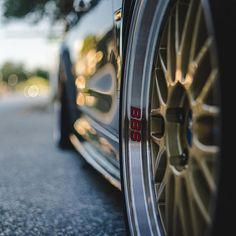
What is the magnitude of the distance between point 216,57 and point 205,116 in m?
0.22

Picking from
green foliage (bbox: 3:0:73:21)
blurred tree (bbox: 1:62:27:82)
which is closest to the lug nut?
green foliage (bbox: 3:0:73:21)

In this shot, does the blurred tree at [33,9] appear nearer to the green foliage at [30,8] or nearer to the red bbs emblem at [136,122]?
the green foliage at [30,8]

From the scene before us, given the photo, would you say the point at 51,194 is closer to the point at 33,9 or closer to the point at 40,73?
the point at 33,9

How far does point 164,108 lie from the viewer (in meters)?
1.77

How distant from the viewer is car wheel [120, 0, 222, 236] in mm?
1393

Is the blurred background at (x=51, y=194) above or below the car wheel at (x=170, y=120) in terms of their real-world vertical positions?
below

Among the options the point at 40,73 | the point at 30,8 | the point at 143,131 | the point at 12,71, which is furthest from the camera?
the point at 12,71

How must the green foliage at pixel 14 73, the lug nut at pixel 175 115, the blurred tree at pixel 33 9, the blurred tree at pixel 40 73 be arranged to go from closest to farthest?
the lug nut at pixel 175 115 < the blurred tree at pixel 33 9 < the blurred tree at pixel 40 73 < the green foliage at pixel 14 73

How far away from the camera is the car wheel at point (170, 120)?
139 centimetres

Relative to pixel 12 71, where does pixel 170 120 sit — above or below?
below

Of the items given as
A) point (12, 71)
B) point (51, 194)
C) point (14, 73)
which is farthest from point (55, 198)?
point (12, 71)

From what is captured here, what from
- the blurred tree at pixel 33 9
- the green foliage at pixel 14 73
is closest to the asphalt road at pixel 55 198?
the blurred tree at pixel 33 9

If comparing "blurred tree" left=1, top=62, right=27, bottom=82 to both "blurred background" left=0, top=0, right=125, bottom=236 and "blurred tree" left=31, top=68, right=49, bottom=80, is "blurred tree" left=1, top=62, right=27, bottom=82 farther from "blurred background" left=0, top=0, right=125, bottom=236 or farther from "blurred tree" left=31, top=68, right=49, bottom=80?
"blurred background" left=0, top=0, right=125, bottom=236

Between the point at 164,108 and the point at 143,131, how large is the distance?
22cm
